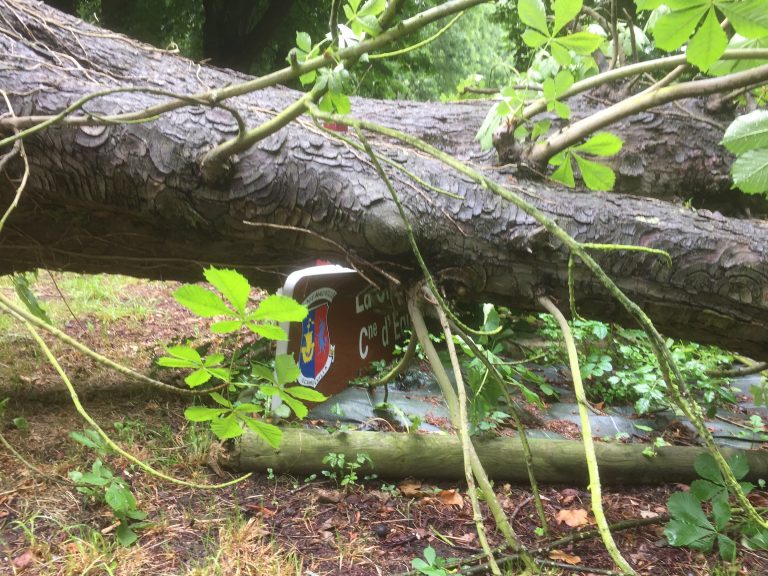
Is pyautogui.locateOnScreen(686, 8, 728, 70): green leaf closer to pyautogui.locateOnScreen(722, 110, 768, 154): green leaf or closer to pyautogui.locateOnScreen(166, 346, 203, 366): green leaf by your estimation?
pyautogui.locateOnScreen(722, 110, 768, 154): green leaf

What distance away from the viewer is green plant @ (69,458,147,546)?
140 cm

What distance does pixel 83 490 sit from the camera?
1.50 meters

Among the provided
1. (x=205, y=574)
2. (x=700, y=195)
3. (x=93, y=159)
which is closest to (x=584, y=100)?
(x=700, y=195)

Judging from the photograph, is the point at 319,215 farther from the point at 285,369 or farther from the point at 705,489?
the point at 705,489

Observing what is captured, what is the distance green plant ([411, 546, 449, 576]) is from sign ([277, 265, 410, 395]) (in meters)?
0.71

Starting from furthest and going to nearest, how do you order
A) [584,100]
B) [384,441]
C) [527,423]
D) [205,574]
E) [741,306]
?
[584,100]
[527,423]
[384,441]
[741,306]
[205,574]

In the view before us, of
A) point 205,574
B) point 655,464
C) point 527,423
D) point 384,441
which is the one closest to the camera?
point 205,574

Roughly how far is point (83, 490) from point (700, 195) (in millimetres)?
3041

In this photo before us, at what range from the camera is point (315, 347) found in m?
2.00

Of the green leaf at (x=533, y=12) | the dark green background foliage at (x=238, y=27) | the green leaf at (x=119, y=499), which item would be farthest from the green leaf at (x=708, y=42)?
the dark green background foliage at (x=238, y=27)

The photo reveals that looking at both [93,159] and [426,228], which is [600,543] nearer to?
[426,228]

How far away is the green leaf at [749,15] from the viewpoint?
88 centimetres

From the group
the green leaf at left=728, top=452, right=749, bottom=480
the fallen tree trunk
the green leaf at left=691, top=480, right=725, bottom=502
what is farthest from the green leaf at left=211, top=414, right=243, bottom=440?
the green leaf at left=728, top=452, right=749, bottom=480

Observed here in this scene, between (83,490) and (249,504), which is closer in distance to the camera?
(83,490)
